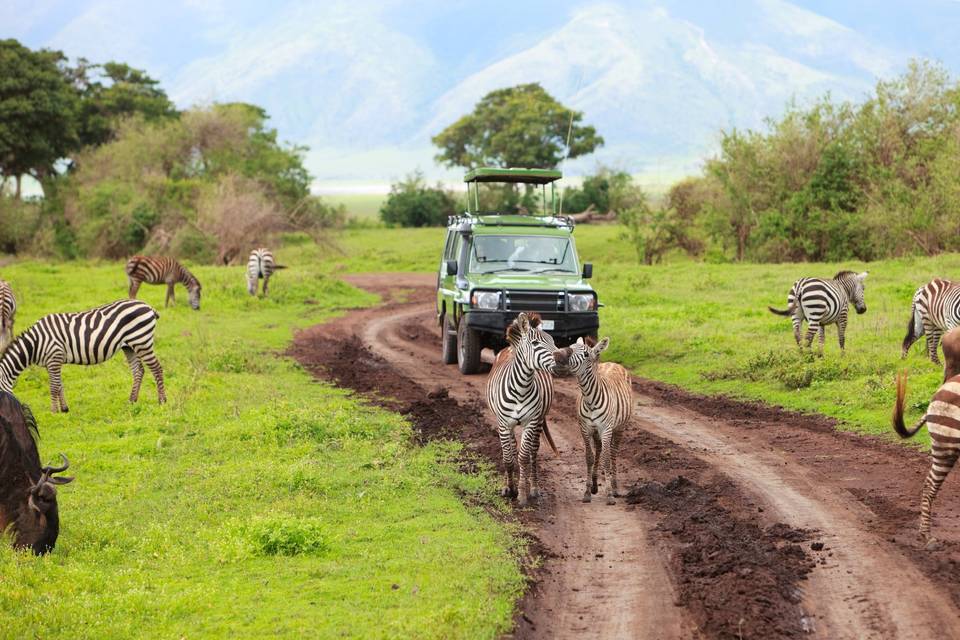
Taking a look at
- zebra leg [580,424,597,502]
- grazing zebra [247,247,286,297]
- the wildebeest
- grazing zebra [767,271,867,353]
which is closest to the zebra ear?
zebra leg [580,424,597,502]

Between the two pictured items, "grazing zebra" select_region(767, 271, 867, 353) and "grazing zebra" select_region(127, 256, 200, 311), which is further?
"grazing zebra" select_region(127, 256, 200, 311)

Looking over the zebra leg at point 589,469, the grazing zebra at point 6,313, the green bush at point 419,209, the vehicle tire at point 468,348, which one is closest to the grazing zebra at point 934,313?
the vehicle tire at point 468,348

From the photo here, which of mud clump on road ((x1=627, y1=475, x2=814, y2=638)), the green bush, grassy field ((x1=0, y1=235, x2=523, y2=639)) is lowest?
grassy field ((x1=0, y1=235, x2=523, y2=639))

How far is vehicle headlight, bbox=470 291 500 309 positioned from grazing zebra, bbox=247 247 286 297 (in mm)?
14210

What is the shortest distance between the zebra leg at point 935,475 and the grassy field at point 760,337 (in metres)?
4.31

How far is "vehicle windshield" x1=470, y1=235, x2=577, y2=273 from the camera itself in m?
19.7

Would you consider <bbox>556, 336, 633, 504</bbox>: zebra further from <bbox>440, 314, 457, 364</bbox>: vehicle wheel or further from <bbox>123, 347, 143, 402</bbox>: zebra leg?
<bbox>440, 314, 457, 364</bbox>: vehicle wheel

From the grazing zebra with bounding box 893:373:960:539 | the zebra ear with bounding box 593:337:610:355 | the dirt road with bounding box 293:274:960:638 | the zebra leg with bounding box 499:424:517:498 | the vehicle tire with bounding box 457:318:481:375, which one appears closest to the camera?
the dirt road with bounding box 293:274:960:638

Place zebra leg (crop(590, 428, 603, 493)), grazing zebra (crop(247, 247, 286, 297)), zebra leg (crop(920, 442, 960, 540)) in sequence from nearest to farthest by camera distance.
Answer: zebra leg (crop(920, 442, 960, 540)) < zebra leg (crop(590, 428, 603, 493)) < grazing zebra (crop(247, 247, 286, 297))

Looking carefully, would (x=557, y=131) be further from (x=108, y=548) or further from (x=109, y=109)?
(x=108, y=548)

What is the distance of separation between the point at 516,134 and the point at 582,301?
55.0m

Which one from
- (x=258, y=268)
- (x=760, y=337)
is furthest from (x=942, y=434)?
(x=258, y=268)

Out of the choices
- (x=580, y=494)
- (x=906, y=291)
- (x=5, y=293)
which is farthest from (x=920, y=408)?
(x=5, y=293)

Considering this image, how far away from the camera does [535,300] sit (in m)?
18.3
